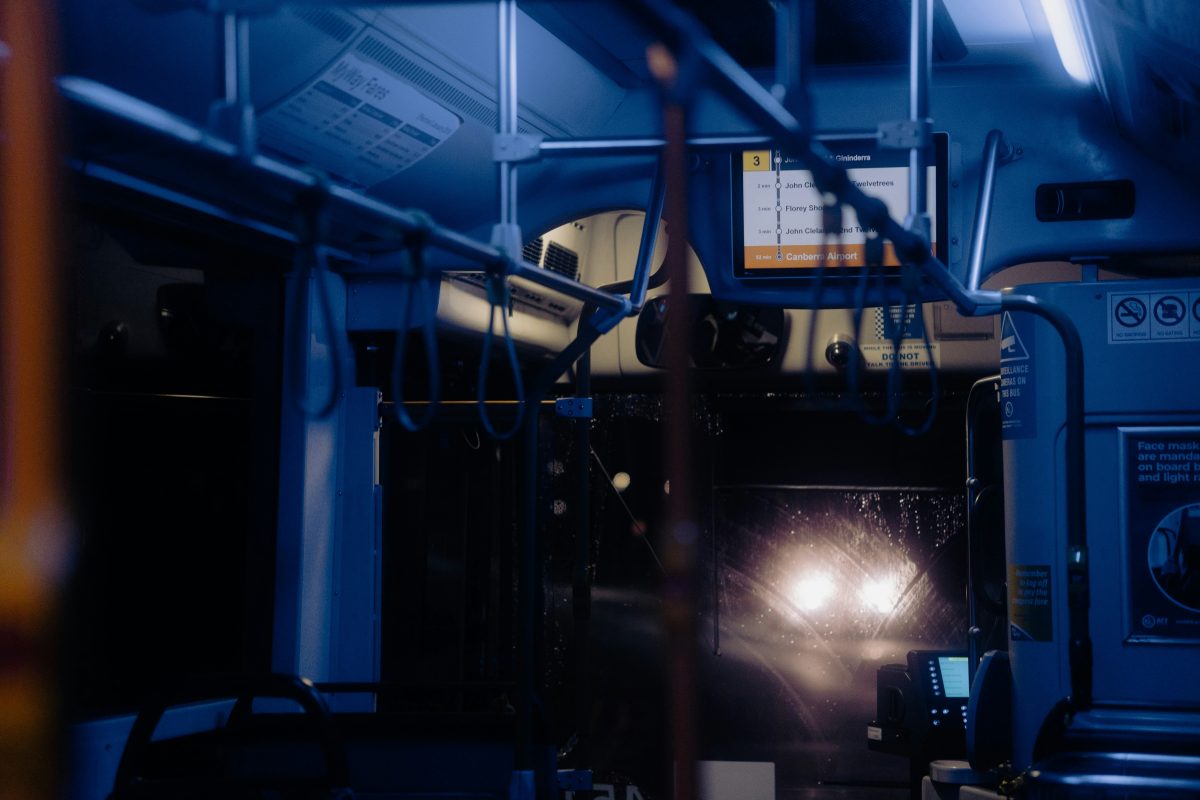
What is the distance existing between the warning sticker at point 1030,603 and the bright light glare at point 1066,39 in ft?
4.85

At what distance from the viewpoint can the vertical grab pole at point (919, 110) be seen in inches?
95.9

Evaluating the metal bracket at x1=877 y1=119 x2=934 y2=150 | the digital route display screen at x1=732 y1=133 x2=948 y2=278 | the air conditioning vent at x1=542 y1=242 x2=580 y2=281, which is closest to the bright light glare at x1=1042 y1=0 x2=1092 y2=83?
the digital route display screen at x1=732 y1=133 x2=948 y2=278

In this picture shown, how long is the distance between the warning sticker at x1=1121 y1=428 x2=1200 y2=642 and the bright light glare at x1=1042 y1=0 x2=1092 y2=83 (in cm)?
108

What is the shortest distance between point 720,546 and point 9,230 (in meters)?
5.23

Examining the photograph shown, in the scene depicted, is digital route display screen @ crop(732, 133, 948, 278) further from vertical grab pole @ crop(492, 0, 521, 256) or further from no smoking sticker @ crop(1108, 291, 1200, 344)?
vertical grab pole @ crop(492, 0, 521, 256)

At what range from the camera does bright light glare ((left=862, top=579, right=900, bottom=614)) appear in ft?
18.9

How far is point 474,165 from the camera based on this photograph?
155 inches

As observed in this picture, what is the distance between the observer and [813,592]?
5.82m

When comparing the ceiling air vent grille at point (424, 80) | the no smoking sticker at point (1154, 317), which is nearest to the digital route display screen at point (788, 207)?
the no smoking sticker at point (1154, 317)

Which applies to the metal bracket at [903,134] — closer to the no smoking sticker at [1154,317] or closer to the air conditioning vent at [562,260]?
the no smoking sticker at [1154,317]

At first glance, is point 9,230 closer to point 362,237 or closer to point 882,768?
point 362,237

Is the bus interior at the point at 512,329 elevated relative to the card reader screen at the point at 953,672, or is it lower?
elevated

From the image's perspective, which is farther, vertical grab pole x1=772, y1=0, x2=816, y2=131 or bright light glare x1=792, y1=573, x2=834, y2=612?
bright light glare x1=792, y1=573, x2=834, y2=612

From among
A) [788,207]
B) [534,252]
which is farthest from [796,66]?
[534,252]
